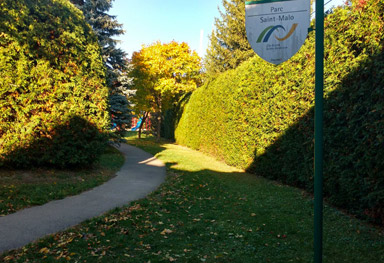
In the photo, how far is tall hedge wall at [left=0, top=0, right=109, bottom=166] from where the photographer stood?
283 inches

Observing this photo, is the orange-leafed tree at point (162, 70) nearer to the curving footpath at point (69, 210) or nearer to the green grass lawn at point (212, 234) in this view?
the curving footpath at point (69, 210)

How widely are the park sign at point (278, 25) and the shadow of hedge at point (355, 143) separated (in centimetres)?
216

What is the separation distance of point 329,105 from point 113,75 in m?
12.0

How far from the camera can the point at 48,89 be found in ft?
25.2

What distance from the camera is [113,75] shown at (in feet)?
48.0

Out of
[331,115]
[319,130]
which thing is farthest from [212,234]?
[331,115]

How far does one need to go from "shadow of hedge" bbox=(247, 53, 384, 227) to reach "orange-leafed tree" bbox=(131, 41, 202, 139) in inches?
654

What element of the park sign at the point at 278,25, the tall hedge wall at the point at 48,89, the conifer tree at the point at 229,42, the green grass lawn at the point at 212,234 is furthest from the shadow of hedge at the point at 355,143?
the conifer tree at the point at 229,42

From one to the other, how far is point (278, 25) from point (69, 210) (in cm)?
477

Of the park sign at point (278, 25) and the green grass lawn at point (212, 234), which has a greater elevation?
the park sign at point (278, 25)

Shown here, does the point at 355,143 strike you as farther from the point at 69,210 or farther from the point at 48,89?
the point at 48,89

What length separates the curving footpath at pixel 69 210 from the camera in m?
3.90

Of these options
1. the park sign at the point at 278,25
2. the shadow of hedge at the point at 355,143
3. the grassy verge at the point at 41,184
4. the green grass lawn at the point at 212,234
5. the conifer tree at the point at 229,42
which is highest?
the conifer tree at the point at 229,42

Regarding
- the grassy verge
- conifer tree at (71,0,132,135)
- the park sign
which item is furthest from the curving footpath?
conifer tree at (71,0,132,135)
